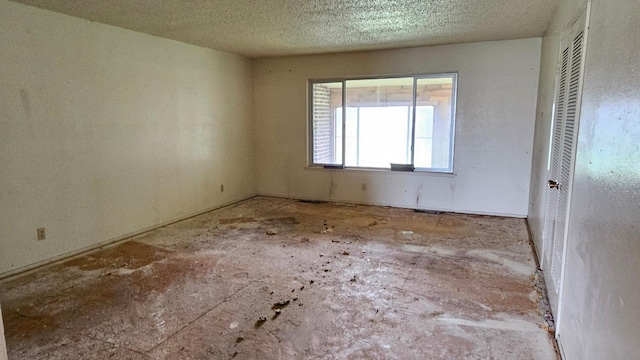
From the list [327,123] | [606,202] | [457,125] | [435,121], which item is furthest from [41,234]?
[457,125]

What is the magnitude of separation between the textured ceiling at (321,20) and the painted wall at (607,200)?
1948 millimetres

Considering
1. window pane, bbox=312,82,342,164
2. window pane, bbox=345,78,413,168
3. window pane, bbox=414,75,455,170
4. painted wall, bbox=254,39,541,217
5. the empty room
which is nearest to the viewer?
the empty room

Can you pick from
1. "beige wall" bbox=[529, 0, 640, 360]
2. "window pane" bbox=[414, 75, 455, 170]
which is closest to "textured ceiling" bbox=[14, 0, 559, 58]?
"window pane" bbox=[414, 75, 455, 170]

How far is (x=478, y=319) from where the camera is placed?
8.36ft

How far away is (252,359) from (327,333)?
0.51 m

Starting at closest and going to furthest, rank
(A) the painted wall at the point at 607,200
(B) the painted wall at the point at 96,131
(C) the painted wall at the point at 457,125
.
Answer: (A) the painted wall at the point at 607,200, (B) the painted wall at the point at 96,131, (C) the painted wall at the point at 457,125

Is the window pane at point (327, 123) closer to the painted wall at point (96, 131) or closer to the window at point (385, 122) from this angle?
the window at point (385, 122)

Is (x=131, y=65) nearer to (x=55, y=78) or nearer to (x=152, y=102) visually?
(x=152, y=102)

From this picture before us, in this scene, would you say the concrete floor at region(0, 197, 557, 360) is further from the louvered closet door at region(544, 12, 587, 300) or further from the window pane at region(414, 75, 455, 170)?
the window pane at region(414, 75, 455, 170)

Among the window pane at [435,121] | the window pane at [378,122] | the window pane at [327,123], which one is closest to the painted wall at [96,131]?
the window pane at [327,123]

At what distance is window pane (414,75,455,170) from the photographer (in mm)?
5414

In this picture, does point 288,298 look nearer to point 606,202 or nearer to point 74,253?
point 606,202

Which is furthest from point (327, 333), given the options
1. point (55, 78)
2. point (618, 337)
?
point (55, 78)

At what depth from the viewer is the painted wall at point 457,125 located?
5.00 m
